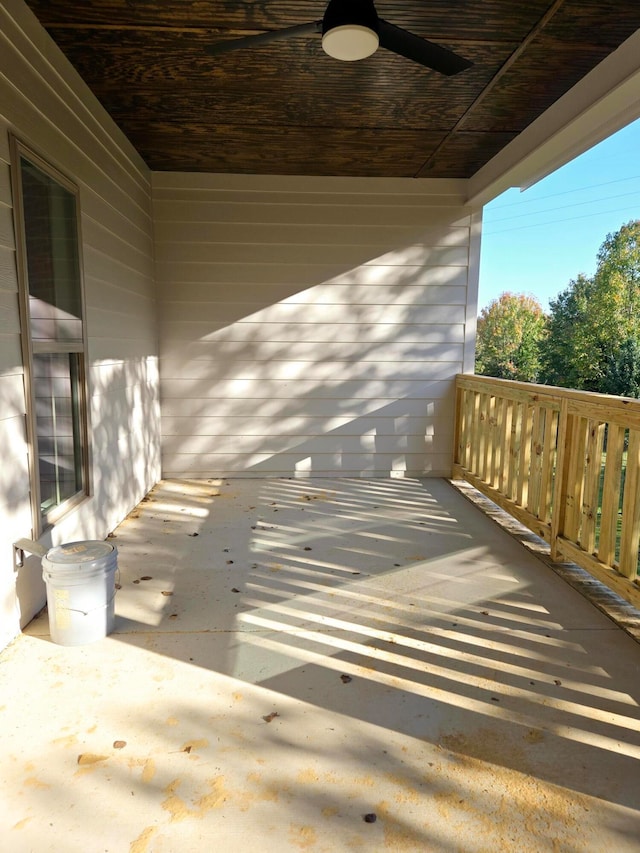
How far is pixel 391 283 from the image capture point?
5660 millimetres

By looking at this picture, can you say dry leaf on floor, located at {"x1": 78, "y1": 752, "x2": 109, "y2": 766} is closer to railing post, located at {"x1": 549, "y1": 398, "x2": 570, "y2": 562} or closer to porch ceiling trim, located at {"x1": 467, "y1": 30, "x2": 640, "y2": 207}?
railing post, located at {"x1": 549, "y1": 398, "x2": 570, "y2": 562}

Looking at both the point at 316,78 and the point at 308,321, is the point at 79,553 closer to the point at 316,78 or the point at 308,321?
the point at 316,78

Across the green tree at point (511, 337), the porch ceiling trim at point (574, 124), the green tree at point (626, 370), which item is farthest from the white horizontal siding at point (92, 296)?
the green tree at point (511, 337)

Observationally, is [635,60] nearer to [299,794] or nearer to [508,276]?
[299,794]

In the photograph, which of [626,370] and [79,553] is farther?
[626,370]

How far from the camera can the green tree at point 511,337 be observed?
32691mm

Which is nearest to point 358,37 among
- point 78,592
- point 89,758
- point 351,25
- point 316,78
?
point 351,25

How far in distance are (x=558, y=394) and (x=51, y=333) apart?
296 centimetres

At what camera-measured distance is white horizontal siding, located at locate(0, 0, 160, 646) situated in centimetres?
246

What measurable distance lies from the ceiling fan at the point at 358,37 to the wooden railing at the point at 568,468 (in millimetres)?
1824

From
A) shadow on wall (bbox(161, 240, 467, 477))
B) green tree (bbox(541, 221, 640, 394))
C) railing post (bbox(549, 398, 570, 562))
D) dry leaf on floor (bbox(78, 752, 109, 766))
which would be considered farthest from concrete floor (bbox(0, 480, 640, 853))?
green tree (bbox(541, 221, 640, 394))

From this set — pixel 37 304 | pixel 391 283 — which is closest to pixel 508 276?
pixel 391 283

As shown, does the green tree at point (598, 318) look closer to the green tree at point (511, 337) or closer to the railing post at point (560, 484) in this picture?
the green tree at point (511, 337)

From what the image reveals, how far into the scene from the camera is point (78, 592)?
94.9 inches
